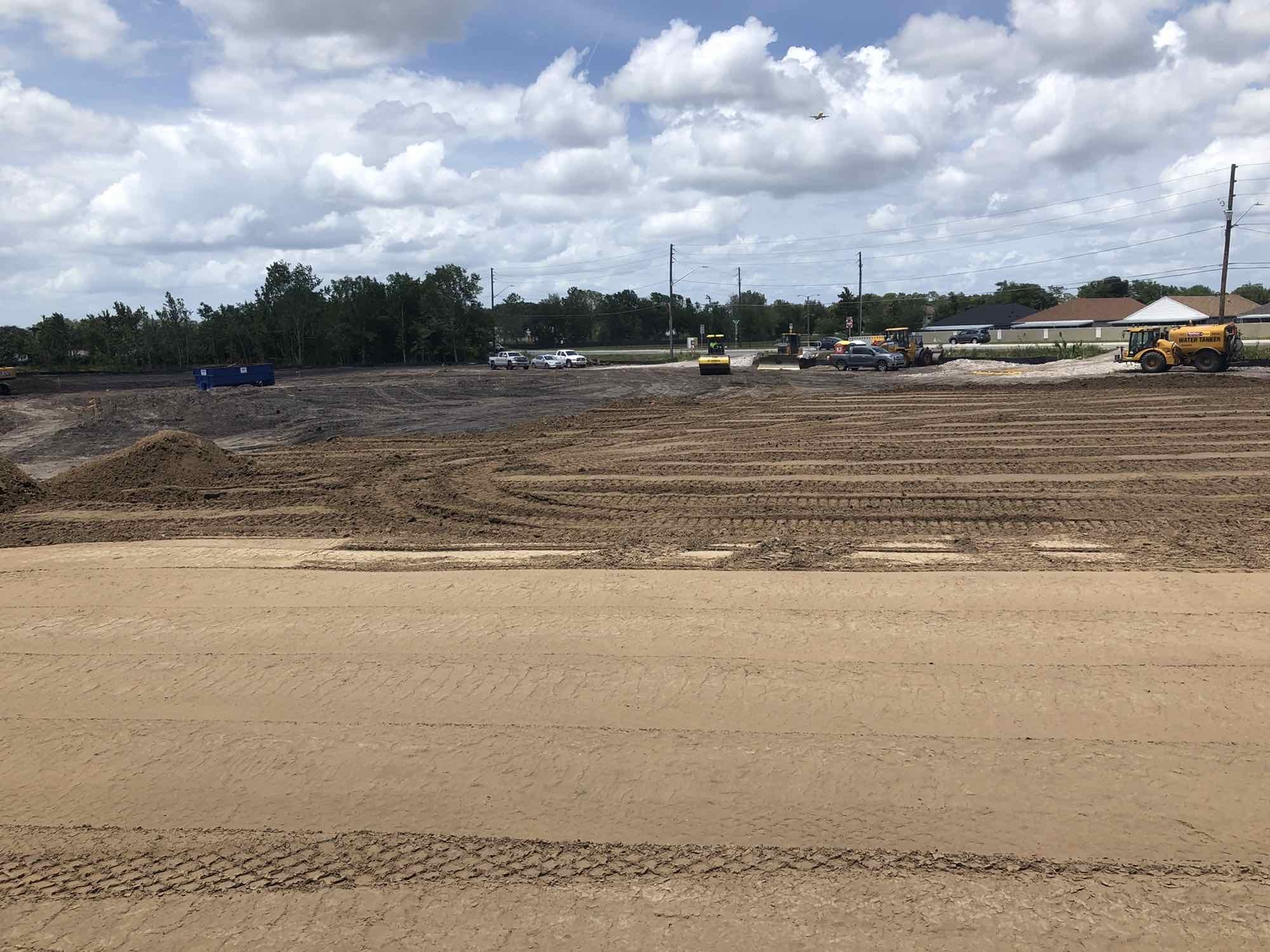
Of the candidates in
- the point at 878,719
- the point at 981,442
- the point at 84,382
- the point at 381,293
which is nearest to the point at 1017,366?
the point at 981,442

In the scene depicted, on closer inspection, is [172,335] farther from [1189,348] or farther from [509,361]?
[1189,348]

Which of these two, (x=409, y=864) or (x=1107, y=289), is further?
(x=1107, y=289)

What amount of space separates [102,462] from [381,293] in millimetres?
77615

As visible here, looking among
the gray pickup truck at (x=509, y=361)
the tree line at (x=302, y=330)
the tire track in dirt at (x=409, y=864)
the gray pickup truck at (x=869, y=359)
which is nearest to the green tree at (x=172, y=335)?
the tree line at (x=302, y=330)

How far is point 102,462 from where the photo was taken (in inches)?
702

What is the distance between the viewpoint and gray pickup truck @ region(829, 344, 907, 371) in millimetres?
49750

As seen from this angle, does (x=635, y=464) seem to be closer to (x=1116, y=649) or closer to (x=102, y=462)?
(x=102, y=462)

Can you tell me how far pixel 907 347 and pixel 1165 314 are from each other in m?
58.1

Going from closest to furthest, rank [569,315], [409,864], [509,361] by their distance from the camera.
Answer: [409,864] < [509,361] < [569,315]

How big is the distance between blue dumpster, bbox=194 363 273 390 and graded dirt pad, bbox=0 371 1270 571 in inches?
703

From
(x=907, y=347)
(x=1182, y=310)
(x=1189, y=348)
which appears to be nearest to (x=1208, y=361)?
(x=1189, y=348)

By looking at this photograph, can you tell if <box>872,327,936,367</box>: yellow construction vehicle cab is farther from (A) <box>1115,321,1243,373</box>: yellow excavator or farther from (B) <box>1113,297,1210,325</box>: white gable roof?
(B) <box>1113,297,1210,325</box>: white gable roof

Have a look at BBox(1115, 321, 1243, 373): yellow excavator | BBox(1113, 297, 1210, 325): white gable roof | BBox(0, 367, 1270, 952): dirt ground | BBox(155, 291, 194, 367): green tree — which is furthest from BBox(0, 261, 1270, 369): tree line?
BBox(0, 367, 1270, 952): dirt ground

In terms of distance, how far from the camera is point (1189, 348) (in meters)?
39.8
